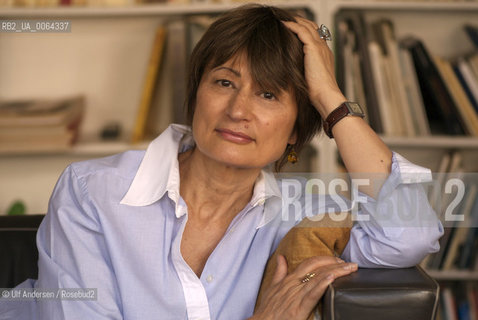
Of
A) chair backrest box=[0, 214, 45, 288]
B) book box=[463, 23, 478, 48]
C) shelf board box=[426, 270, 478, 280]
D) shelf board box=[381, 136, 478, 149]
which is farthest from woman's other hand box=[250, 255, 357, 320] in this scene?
book box=[463, 23, 478, 48]

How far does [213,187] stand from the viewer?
141 cm

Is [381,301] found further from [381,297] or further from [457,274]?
[457,274]

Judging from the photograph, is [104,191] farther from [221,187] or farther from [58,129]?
[58,129]

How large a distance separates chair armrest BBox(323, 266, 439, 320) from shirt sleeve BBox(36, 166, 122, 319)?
46cm

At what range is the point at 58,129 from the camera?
2160mm

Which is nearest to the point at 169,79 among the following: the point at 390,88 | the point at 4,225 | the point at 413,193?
the point at 390,88

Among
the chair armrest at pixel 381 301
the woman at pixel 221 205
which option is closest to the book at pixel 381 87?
the woman at pixel 221 205

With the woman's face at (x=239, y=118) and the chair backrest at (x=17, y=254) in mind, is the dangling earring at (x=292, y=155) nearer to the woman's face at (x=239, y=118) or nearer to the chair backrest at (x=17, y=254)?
the woman's face at (x=239, y=118)

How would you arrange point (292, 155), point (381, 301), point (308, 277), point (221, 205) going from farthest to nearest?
point (292, 155)
point (221, 205)
point (308, 277)
point (381, 301)

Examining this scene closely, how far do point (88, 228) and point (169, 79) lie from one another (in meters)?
1.18

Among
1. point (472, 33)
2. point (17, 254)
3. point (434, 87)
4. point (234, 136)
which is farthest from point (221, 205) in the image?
point (472, 33)

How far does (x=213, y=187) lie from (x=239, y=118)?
19 centimetres

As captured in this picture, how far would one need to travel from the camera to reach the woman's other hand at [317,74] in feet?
4.46

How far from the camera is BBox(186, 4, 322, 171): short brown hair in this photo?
1.32 meters
